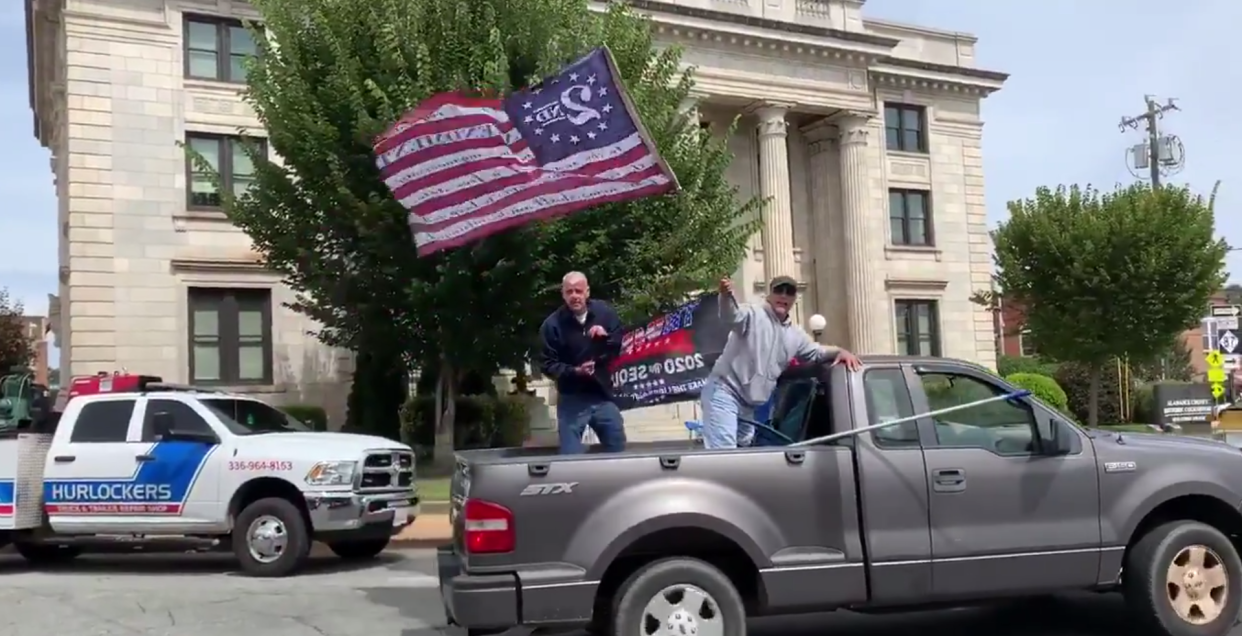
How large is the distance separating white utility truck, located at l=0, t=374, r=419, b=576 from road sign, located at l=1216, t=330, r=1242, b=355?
14.5 m

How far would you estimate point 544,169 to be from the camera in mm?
9984

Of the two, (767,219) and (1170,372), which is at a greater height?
(767,219)

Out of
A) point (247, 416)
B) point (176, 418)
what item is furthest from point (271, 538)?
point (176, 418)

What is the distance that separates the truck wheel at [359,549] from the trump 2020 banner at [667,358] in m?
4.21

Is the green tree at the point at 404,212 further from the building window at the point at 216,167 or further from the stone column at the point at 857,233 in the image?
the stone column at the point at 857,233

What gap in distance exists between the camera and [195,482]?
1103 cm

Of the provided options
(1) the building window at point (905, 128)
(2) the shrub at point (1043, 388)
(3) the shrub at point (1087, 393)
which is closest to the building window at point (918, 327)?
(3) the shrub at point (1087, 393)

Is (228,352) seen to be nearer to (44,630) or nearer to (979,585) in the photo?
(44,630)

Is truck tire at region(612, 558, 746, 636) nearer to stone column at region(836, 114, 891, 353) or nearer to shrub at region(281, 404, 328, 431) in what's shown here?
shrub at region(281, 404, 328, 431)

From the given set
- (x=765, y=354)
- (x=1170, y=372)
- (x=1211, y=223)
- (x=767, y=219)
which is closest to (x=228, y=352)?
(x=767, y=219)

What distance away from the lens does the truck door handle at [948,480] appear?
20.7 ft

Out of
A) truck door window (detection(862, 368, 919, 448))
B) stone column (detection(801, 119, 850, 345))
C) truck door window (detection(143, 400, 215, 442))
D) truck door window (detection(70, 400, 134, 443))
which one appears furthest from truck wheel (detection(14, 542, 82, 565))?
stone column (detection(801, 119, 850, 345))

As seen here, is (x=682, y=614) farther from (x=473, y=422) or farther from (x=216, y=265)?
(x=216, y=265)

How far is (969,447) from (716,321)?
2712mm
